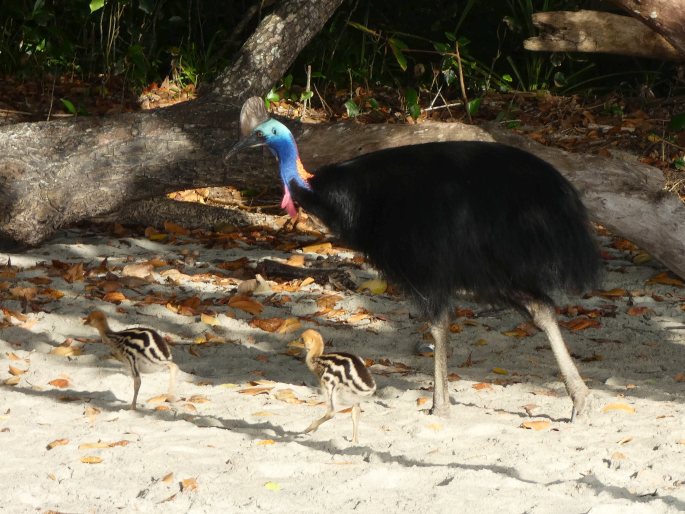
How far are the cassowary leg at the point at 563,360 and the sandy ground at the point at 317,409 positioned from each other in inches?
4.3

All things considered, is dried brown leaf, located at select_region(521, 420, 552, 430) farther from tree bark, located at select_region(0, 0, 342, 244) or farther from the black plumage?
tree bark, located at select_region(0, 0, 342, 244)

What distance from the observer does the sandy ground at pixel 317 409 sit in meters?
4.09

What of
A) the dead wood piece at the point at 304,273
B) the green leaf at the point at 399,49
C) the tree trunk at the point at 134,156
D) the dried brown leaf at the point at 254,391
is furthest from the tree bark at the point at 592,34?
the green leaf at the point at 399,49

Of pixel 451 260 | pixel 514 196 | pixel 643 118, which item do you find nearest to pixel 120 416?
pixel 451 260

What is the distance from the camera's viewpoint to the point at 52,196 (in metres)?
7.46

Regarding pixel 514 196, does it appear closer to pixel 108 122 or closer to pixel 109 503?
pixel 109 503

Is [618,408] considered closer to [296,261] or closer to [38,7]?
[296,261]

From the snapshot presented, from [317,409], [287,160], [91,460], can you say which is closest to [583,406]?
[317,409]

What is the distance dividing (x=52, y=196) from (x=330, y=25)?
5151 millimetres

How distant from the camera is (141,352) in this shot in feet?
16.8

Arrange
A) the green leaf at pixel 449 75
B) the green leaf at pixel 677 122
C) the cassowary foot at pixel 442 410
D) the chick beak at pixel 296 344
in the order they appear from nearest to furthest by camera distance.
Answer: the cassowary foot at pixel 442 410
the chick beak at pixel 296 344
the green leaf at pixel 677 122
the green leaf at pixel 449 75

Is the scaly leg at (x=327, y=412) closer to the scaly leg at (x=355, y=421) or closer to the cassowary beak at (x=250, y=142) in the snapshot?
the scaly leg at (x=355, y=421)

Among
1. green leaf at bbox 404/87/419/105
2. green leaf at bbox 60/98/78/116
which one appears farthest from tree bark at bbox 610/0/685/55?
green leaf at bbox 60/98/78/116

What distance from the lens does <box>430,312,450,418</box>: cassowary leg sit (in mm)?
5098
